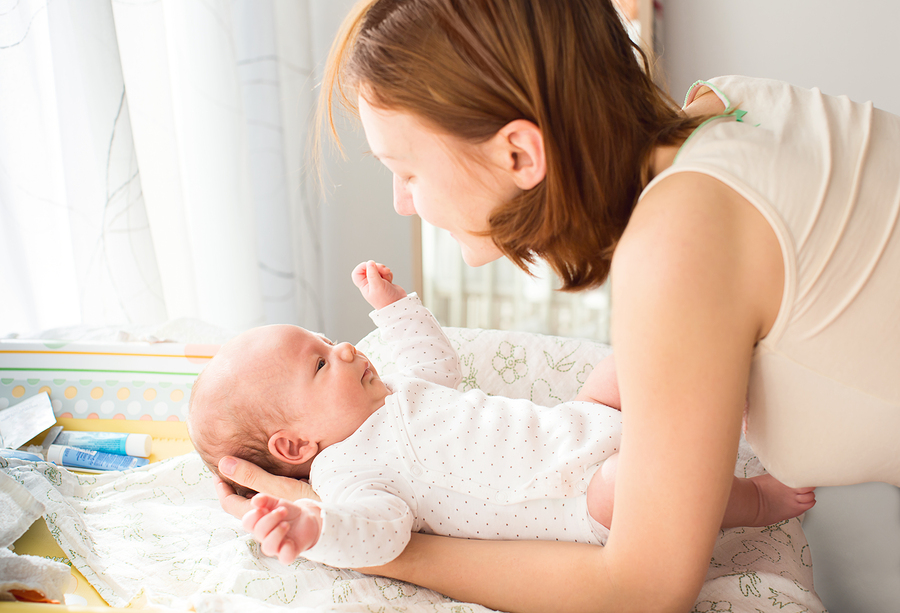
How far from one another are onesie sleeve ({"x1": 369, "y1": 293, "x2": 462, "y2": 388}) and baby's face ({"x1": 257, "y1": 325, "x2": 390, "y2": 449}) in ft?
0.44

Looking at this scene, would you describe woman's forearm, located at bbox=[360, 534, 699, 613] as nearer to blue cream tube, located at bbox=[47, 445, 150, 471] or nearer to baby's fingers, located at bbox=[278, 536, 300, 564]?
baby's fingers, located at bbox=[278, 536, 300, 564]

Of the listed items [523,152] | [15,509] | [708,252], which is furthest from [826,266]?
[15,509]

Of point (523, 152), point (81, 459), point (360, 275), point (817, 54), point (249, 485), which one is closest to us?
point (523, 152)

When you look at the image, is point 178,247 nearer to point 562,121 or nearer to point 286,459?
point 286,459

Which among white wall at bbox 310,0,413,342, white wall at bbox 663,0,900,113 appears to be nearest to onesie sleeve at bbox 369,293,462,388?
white wall at bbox 310,0,413,342

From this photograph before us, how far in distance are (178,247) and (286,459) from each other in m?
0.89

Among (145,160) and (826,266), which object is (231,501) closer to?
(826,266)

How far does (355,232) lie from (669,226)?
5.76 ft

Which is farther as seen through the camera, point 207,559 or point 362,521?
point 207,559

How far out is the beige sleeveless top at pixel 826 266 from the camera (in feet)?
1.92

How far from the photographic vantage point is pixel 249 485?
919 millimetres

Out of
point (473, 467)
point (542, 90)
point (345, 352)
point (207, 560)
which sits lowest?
point (207, 560)

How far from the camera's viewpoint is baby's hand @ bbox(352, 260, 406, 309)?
117cm

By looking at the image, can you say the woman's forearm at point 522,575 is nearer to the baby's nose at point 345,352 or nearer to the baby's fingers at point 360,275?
the baby's nose at point 345,352
